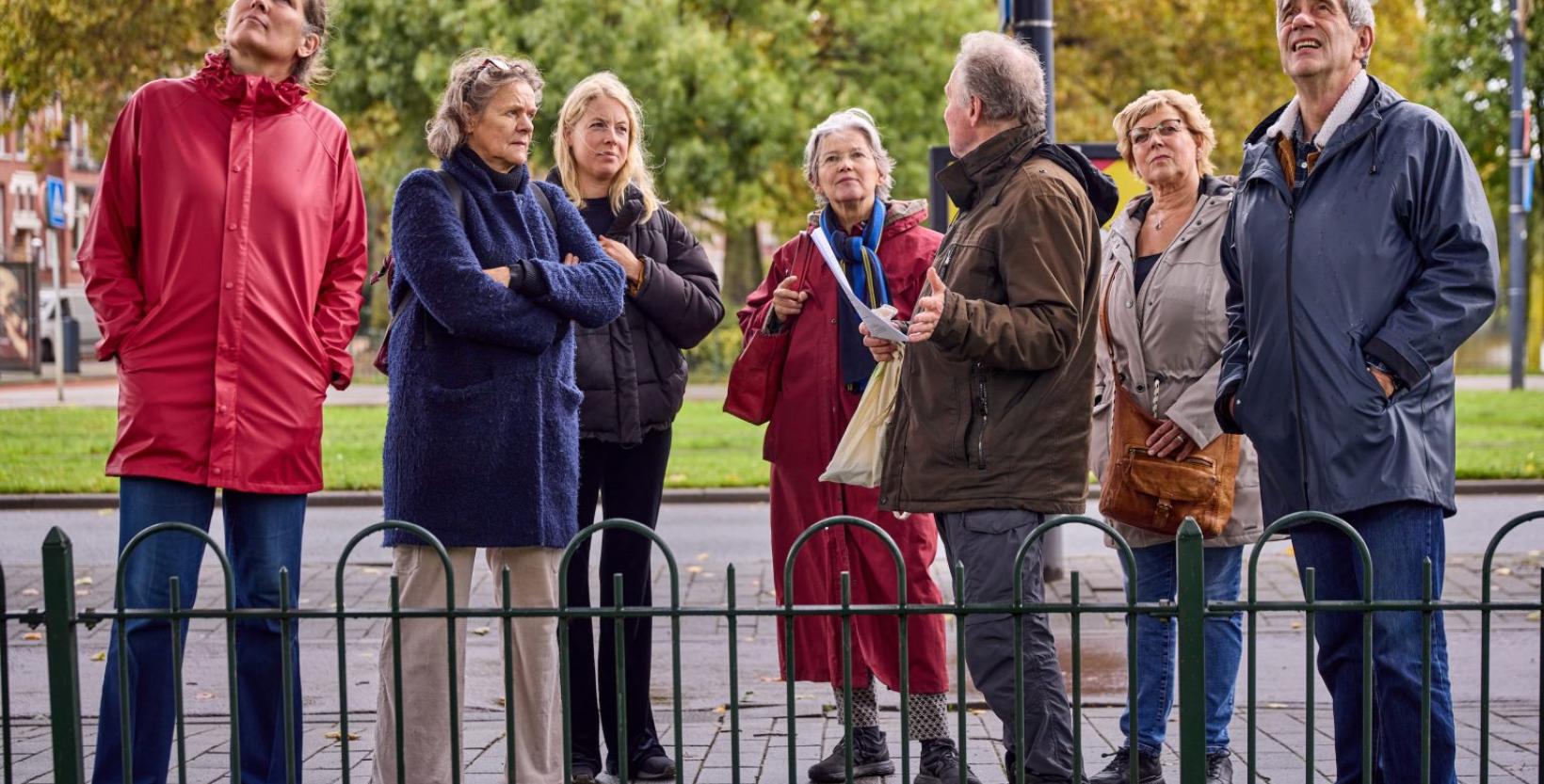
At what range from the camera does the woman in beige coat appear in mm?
4859

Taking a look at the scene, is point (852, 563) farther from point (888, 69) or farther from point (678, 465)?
point (888, 69)

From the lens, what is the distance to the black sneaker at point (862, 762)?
16.5ft

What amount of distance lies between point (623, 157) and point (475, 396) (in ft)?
3.77

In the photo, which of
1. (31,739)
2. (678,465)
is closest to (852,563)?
(31,739)

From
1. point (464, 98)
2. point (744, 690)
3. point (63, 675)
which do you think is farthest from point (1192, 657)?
point (744, 690)

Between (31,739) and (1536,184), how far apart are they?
3481cm

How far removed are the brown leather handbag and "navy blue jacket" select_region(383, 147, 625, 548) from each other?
162 centimetres

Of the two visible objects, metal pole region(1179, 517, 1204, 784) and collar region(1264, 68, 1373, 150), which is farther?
collar region(1264, 68, 1373, 150)

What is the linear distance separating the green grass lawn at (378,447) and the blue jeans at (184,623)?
838 centimetres

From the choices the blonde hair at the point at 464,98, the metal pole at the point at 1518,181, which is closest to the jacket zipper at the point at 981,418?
the blonde hair at the point at 464,98

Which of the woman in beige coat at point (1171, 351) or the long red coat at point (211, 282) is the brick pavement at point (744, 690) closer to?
the woman in beige coat at point (1171, 351)

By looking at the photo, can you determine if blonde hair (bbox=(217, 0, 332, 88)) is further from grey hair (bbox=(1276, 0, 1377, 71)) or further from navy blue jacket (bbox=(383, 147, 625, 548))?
grey hair (bbox=(1276, 0, 1377, 71))

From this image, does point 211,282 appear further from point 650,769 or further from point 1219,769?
point 1219,769

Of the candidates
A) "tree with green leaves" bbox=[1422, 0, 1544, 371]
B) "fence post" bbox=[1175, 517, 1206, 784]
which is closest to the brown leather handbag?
"fence post" bbox=[1175, 517, 1206, 784]
